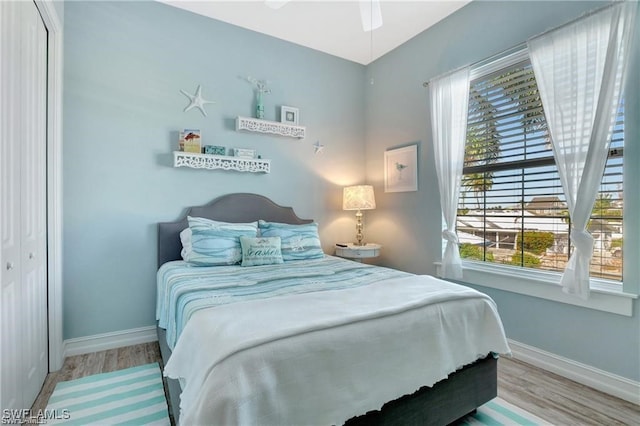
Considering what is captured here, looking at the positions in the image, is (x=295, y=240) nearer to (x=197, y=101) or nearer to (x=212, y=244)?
(x=212, y=244)

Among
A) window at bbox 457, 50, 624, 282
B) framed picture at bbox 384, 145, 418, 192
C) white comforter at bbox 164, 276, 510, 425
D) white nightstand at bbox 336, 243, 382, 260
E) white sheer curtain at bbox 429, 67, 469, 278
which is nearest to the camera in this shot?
white comforter at bbox 164, 276, 510, 425

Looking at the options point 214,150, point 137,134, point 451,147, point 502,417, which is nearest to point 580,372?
point 502,417

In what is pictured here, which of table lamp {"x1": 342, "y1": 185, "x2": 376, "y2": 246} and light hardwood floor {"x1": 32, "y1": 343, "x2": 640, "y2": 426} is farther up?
table lamp {"x1": 342, "y1": 185, "x2": 376, "y2": 246}

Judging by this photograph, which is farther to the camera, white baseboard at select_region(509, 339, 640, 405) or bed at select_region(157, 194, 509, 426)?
white baseboard at select_region(509, 339, 640, 405)

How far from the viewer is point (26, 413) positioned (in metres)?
1.68

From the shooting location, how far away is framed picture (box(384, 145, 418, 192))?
10.8ft

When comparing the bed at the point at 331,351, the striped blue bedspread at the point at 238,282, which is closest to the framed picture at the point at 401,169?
the striped blue bedspread at the point at 238,282

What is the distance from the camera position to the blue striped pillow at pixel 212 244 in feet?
7.98

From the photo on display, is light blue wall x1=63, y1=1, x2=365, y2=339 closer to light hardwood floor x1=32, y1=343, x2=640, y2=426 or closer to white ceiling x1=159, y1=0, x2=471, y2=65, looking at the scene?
white ceiling x1=159, y1=0, x2=471, y2=65

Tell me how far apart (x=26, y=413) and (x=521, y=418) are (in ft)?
8.76

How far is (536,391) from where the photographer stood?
78.0 inches

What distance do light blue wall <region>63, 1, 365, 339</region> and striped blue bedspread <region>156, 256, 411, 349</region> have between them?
531 millimetres

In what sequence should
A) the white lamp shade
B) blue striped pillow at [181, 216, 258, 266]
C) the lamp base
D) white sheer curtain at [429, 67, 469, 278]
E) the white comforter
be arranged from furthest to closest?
the lamp base → the white lamp shade → white sheer curtain at [429, 67, 469, 278] → blue striped pillow at [181, 216, 258, 266] → the white comforter

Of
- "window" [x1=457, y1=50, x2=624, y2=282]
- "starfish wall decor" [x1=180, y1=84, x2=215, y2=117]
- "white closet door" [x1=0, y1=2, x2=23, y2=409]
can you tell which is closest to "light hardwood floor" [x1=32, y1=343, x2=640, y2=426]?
"white closet door" [x1=0, y1=2, x2=23, y2=409]
